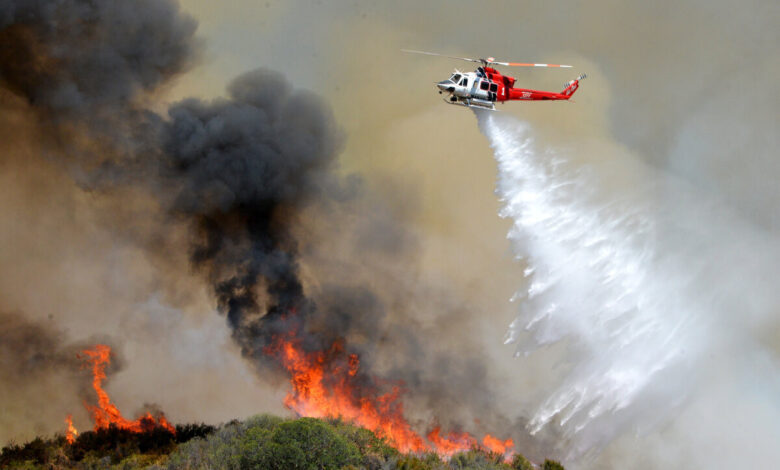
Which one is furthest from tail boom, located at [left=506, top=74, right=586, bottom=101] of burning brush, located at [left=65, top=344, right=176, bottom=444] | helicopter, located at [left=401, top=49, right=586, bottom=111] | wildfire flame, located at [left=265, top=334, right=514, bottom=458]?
burning brush, located at [left=65, top=344, right=176, bottom=444]

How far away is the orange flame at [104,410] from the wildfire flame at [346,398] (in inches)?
451

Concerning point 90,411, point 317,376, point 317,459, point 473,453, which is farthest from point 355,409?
point 90,411

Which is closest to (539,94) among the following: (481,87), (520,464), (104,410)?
(481,87)

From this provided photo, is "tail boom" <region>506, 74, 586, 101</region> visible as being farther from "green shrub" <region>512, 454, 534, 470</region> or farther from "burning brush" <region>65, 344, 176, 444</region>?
"burning brush" <region>65, 344, 176, 444</region>

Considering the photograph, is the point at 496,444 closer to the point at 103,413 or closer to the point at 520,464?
the point at 520,464

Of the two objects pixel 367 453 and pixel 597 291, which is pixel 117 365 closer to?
pixel 367 453

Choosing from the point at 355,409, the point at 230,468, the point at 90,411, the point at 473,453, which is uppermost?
the point at 90,411

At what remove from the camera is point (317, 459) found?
149 feet

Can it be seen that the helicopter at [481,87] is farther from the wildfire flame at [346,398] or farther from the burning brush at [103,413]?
the burning brush at [103,413]

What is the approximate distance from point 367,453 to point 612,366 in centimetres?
2326

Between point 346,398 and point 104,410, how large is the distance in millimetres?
21474

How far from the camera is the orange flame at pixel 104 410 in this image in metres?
61.4

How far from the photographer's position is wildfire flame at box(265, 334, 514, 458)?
64.2 meters

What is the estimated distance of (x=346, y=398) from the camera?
6475 cm
